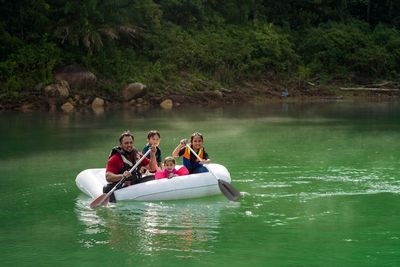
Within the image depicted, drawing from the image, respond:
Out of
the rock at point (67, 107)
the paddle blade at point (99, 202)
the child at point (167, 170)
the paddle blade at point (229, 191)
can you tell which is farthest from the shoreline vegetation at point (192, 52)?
the paddle blade at point (229, 191)

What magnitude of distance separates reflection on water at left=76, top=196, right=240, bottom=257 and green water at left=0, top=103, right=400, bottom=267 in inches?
0.5

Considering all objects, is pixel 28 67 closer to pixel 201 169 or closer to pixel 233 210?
pixel 201 169

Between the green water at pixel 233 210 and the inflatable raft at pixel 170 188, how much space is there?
0.51ft

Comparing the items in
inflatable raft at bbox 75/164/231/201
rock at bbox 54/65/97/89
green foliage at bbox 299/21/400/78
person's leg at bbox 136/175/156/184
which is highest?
green foliage at bbox 299/21/400/78

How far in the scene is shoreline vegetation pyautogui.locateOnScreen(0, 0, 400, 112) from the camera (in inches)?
1093

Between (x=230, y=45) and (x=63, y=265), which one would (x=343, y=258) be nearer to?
(x=63, y=265)

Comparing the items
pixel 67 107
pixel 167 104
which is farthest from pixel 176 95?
pixel 67 107

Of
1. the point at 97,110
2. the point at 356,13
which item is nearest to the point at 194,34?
the point at 97,110

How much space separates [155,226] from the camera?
8.23 metres

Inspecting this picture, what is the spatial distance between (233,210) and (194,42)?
961 inches

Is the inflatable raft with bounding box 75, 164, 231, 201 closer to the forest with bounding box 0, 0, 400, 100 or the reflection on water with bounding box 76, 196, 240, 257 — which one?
the reflection on water with bounding box 76, 196, 240, 257

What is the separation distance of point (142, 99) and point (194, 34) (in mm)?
6085

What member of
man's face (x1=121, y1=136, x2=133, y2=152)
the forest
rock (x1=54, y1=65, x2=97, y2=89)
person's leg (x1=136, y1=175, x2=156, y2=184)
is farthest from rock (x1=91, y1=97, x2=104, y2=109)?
man's face (x1=121, y1=136, x2=133, y2=152)

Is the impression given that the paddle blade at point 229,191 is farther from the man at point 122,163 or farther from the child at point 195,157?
the man at point 122,163
